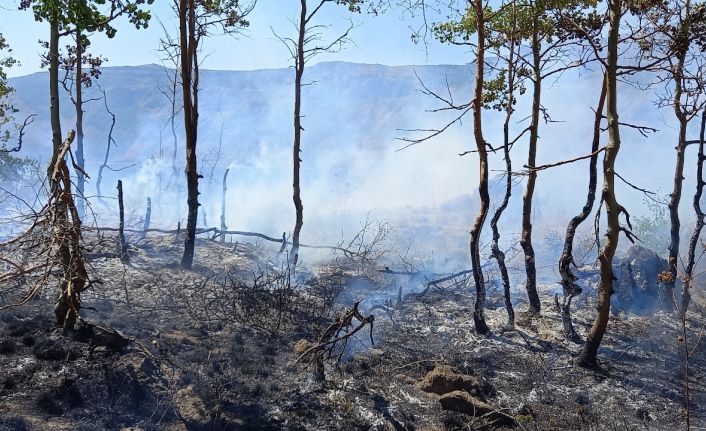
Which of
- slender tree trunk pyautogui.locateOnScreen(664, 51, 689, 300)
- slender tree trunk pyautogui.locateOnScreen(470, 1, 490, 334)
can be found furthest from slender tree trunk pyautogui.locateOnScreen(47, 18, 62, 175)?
slender tree trunk pyautogui.locateOnScreen(664, 51, 689, 300)

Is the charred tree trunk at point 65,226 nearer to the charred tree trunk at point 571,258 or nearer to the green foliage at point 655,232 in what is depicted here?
the charred tree trunk at point 571,258

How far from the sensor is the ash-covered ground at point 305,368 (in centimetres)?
651

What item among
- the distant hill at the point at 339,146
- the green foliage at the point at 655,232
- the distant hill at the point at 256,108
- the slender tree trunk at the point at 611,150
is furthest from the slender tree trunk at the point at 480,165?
the distant hill at the point at 256,108

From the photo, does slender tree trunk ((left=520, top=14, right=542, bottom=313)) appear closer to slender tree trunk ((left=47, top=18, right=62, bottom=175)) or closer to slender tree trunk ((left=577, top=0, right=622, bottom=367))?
slender tree trunk ((left=577, top=0, right=622, bottom=367))

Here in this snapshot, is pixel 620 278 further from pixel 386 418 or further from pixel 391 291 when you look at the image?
pixel 386 418

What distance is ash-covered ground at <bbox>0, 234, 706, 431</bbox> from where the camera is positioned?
21.4ft

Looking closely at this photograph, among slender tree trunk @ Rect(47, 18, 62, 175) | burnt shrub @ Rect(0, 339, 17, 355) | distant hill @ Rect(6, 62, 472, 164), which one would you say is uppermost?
distant hill @ Rect(6, 62, 472, 164)

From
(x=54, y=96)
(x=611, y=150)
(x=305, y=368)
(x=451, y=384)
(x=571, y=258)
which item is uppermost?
(x=54, y=96)

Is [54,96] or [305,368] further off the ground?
[54,96]

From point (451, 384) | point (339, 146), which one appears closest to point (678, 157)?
point (451, 384)

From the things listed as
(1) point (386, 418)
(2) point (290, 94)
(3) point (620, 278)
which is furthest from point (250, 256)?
(2) point (290, 94)

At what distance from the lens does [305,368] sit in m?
7.56

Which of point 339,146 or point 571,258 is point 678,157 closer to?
point 571,258

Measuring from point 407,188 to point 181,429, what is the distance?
39372mm
